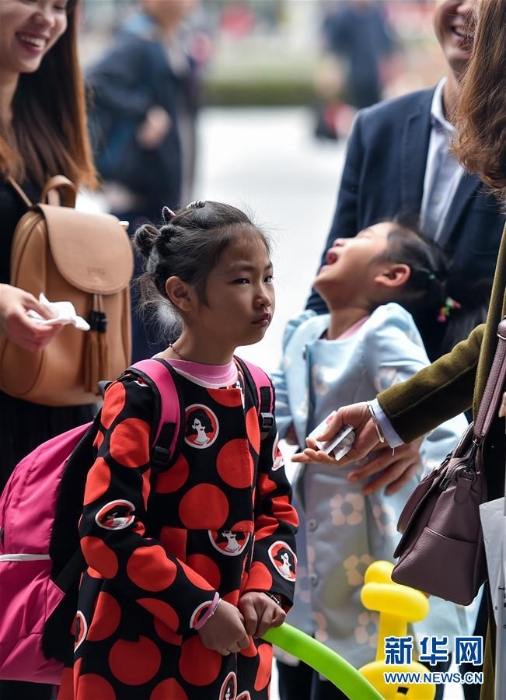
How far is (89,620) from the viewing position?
1.84 meters

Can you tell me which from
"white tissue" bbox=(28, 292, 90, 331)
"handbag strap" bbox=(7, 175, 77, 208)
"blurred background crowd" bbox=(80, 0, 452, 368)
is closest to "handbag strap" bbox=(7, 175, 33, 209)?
"handbag strap" bbox=(7, 175, 77, 208)

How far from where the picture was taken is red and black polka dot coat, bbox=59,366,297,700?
70.2 inches

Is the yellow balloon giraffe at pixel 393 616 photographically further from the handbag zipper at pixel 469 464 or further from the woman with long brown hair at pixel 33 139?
the woman with long brown hair at pixel 33 139

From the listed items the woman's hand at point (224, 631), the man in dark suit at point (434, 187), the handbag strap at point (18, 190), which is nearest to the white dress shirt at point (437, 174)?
the man in dark suit at point (434, 187)

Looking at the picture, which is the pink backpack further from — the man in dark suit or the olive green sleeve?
the man in dark suit

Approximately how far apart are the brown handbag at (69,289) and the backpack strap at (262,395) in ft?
1.89

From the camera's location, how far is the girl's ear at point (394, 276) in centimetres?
260

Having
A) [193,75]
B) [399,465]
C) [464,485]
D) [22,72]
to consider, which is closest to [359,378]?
[399,465]

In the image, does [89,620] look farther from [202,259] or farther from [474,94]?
[474,94]

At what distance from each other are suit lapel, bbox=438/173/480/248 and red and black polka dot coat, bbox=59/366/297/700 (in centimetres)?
89

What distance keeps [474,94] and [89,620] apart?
1018 millimetres

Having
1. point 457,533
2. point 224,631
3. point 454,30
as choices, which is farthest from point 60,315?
point 454,30

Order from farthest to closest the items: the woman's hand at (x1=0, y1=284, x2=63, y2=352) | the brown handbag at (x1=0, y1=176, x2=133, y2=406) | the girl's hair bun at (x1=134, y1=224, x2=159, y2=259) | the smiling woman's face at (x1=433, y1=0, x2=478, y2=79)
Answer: the smiling woman's face at (x1=433, y1=0, x2=478, y2=79), the brown handbag at (x1=0, y1=176, x2=133, y2=406), the woman's hand at (x1=0, y1=284, x2=63, y2=352), the girl's hair bun at (x1=134, y1=224, x2=159, y2=259)

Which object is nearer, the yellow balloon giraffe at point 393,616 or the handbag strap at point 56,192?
the yellow balloon giraffe at point 393,616
